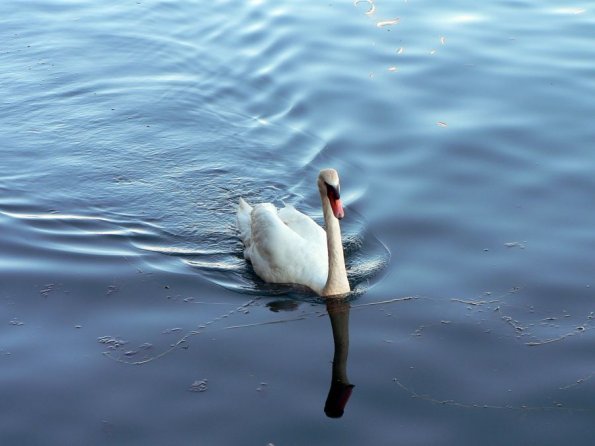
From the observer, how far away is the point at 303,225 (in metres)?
12.6

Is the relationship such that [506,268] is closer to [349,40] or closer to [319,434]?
[319,434]

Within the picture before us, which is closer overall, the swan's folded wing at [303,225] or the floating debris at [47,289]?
the floating debris at [47,289]

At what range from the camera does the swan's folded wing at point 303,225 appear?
1241cm

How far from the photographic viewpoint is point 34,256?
12453mm

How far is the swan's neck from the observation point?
37.9 feet

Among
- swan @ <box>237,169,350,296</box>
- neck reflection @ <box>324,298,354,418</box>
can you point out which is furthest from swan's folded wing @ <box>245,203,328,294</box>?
neck reflection @ <box>324,298,354,418</box>

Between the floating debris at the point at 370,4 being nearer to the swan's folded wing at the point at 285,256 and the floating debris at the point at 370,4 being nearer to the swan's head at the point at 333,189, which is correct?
the swan's folded wing at the point at 285,256

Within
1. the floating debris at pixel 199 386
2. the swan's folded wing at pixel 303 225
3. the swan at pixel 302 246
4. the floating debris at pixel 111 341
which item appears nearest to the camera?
the floating debris at pixel 199 386

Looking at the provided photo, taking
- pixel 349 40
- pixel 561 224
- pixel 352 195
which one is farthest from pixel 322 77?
pixel 561 224

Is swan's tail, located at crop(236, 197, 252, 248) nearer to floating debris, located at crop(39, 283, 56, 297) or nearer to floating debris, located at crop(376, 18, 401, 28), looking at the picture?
floating debris, located at crop(39, 283, 56, 297)

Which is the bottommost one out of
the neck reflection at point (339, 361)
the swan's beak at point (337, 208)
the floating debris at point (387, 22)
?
the neck reflection at point (339, 361)

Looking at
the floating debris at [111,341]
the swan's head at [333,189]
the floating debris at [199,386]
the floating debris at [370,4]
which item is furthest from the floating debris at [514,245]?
the floating debris at [370,4]

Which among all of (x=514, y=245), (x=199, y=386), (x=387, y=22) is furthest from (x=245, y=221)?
(x=387, y=22)

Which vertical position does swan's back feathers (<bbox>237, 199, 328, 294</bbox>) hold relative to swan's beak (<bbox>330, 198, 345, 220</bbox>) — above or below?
below
